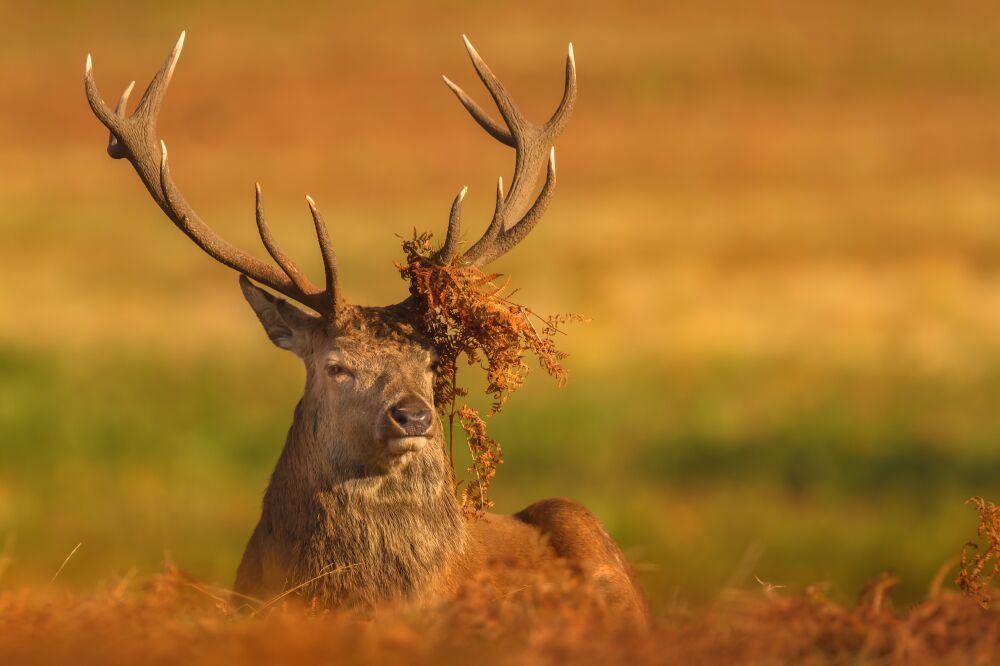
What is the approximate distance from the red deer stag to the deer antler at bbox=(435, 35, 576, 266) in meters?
0.01

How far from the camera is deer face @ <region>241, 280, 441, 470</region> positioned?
728 cm

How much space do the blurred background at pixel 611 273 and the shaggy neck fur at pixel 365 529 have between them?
1.05 m

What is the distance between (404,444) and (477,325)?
2.06ft

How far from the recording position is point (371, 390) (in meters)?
7.52

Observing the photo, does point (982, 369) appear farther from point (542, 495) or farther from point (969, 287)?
point (542, 495)

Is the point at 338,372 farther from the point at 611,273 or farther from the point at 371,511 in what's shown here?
the point at 611,273

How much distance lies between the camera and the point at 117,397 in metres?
18.1

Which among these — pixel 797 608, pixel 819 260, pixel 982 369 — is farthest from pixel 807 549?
pixel 819 260

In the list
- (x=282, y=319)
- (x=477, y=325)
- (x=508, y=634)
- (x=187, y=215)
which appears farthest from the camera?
(x=282, y=319)

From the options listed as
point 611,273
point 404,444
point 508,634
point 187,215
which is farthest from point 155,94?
point 611,273

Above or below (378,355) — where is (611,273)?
above

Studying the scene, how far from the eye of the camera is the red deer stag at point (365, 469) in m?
7.42

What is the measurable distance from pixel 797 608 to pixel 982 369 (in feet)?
45.4

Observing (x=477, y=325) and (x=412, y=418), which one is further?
(x=477, y=325)
